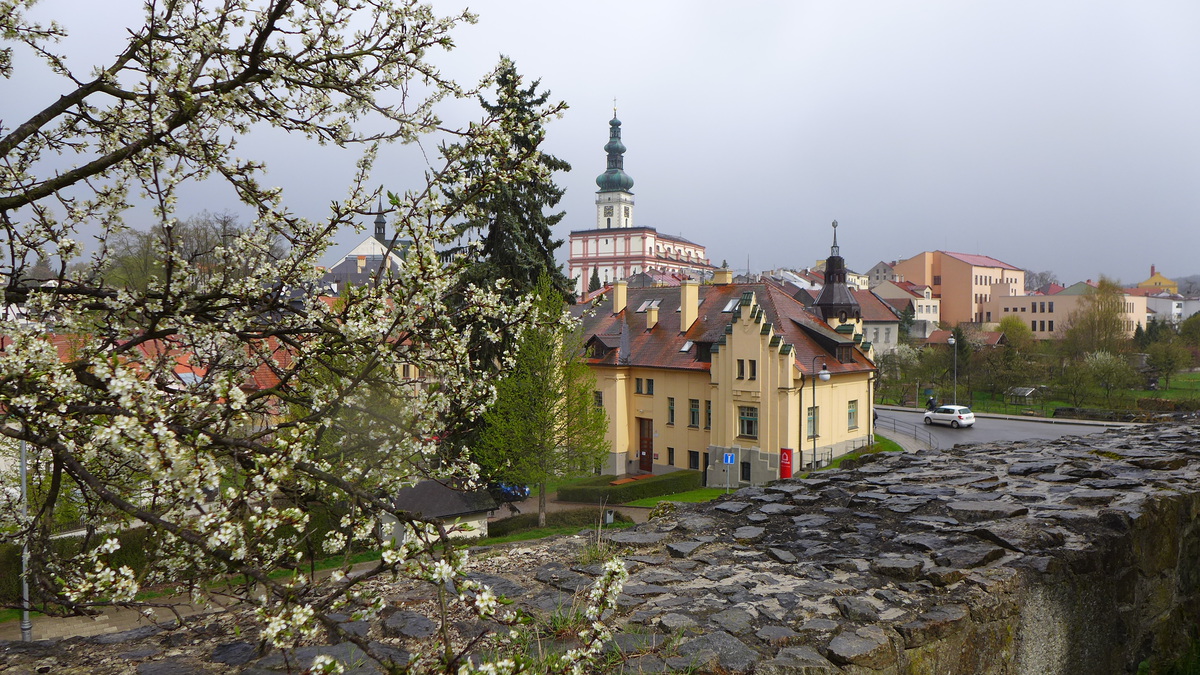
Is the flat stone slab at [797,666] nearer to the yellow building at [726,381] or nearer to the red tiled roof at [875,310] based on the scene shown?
the yellow building at [726,381]

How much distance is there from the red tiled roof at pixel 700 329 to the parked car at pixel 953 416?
34.0 feet

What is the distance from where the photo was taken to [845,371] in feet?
112

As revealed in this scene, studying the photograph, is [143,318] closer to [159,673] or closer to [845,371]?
[159,673]

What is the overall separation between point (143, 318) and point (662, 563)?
4212 mm

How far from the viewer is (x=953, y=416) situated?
43.1m

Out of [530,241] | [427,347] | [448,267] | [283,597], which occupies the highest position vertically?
[530,241]

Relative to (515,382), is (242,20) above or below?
above

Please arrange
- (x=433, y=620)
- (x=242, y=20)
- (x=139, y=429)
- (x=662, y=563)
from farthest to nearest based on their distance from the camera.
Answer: (x=662, y=563), (x=433, y=620), (x=242, y=20), (x=139, y=429)

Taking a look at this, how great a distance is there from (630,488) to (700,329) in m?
9.90

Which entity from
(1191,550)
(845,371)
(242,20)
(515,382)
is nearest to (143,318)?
(242,20)

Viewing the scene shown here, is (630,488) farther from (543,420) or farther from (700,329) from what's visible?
(700,329)

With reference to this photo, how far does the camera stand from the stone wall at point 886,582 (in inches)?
180

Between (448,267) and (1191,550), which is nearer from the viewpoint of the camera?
(448,267)

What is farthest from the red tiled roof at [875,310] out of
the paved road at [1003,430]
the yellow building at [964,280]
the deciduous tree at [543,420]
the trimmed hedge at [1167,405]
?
the deciduous tree at [543,420]
